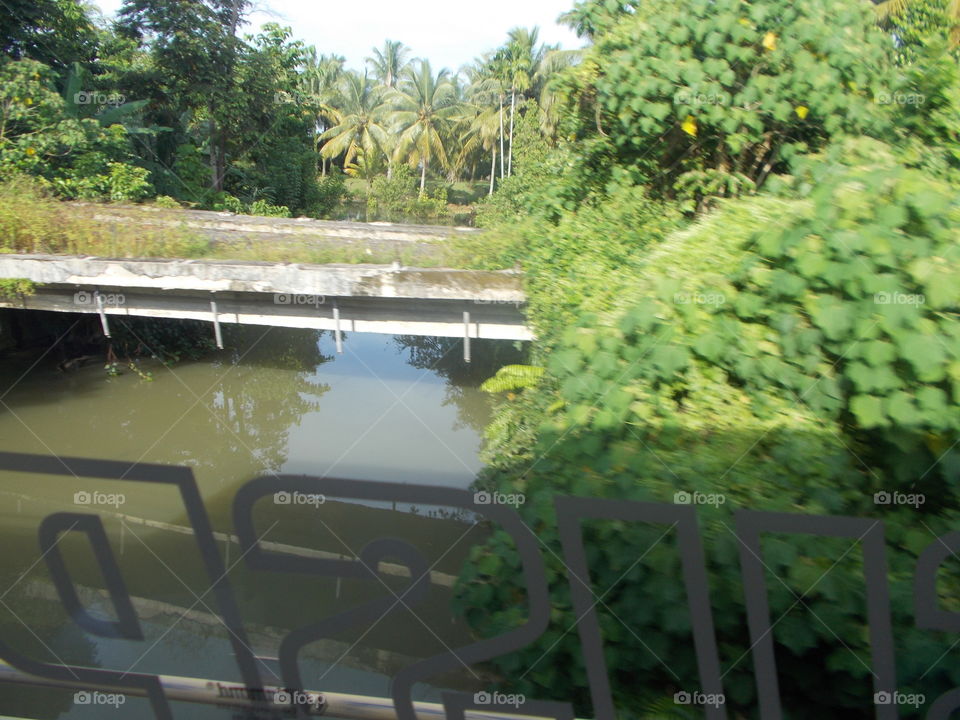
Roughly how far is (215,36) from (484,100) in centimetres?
1726

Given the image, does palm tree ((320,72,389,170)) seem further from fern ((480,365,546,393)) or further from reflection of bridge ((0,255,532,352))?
fern ((480,365,546,393))

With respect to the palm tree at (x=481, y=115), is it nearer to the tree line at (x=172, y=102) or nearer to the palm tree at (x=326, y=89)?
the tree line at (x=172, y=102)

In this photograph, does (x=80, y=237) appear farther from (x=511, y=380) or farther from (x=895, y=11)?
(x=895, y=11)

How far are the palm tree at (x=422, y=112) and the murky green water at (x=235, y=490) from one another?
1904 centimetres

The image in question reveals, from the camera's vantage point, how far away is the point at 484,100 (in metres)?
31.1

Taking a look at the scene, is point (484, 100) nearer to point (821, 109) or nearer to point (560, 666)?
point (821, 109)

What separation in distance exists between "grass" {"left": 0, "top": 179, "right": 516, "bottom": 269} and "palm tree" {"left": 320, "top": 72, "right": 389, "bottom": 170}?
23811 millimetres

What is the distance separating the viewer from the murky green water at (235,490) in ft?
17.9

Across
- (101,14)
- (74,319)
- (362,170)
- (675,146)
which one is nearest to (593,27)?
(675,146)

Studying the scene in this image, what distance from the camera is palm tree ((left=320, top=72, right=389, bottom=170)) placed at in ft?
101

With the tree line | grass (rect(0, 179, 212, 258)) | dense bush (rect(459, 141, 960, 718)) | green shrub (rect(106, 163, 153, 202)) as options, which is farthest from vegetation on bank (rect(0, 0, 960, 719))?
green shrub (rect(106, 163, 153, 202))

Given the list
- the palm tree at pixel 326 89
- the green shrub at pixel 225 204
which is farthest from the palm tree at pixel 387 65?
the green shrub at pixel 225 204

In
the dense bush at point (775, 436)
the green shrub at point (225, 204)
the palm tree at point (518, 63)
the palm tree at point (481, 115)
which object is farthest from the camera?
the palm tree at point (481, 115)

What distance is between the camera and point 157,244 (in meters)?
7.57
